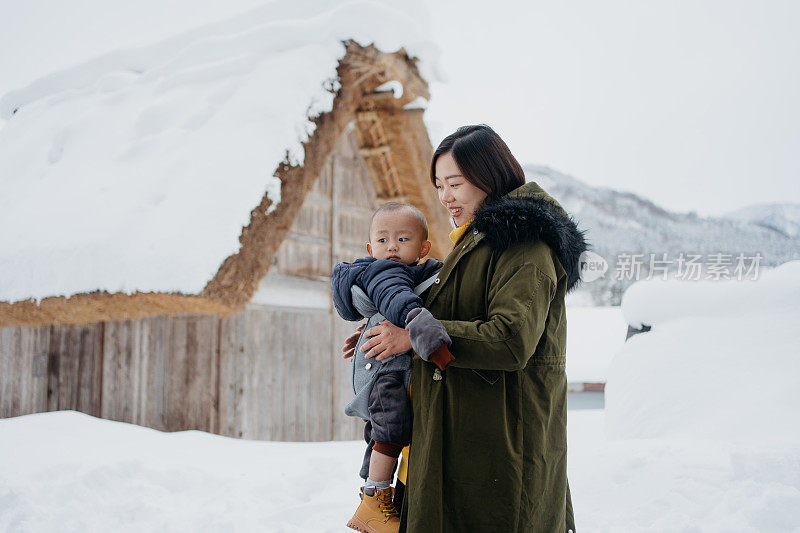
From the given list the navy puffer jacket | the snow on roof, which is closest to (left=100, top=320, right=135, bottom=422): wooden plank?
the snow on roof

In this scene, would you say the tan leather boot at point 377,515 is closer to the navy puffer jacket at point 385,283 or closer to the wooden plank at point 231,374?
the navy puffer jacket at point 385,283

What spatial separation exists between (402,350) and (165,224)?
387 centimetres

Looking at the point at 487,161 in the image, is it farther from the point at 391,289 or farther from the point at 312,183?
the point at 312,183

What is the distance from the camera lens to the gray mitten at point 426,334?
1.47 m

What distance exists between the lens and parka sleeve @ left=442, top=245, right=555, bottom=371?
58.1 inches

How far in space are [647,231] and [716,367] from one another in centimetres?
2156

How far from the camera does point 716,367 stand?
441cm

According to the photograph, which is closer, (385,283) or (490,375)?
(490,375)

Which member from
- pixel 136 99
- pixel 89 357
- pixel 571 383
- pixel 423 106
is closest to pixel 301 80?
pixel 423 106

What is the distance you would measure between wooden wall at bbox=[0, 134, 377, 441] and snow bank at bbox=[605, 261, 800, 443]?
3.19 m

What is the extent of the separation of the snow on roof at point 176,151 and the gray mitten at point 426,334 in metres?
3.40

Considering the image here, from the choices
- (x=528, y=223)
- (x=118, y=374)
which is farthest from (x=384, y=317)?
(x=118, y=374)

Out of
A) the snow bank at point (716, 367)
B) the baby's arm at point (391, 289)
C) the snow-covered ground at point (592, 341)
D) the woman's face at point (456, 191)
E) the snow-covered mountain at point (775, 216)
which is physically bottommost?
the snow-covered ground at point (592, 341)

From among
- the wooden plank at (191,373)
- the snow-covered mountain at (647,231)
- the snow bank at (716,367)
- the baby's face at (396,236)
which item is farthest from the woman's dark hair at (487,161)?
the snow-covered mountain at (647,231)
